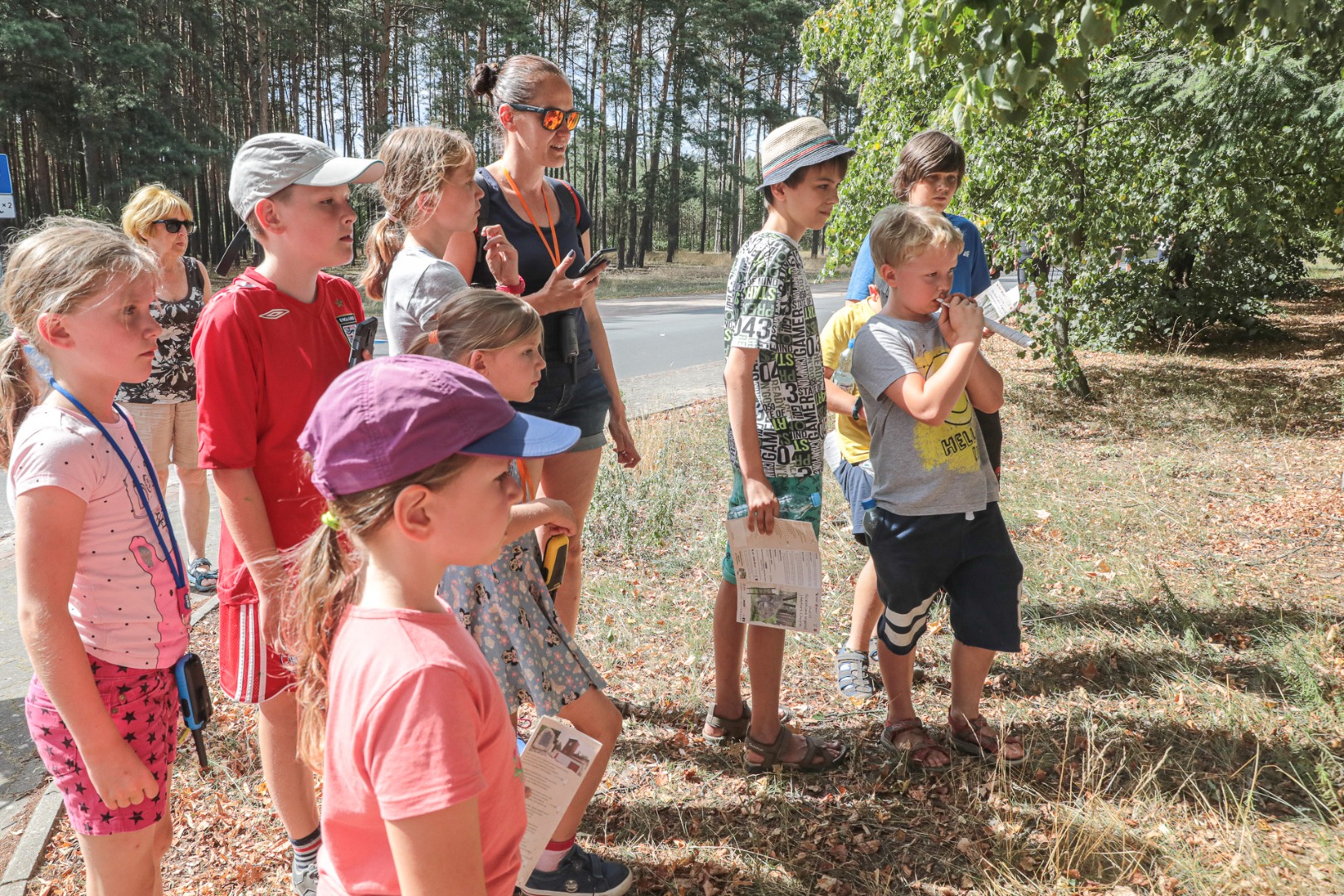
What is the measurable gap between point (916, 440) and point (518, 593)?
143 cm

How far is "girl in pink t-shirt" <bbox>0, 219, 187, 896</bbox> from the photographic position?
1814 mm

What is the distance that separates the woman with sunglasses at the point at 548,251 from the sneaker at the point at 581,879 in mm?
849

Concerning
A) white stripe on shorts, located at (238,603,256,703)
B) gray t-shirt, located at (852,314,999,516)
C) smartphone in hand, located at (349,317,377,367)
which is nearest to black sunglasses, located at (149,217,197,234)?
smartphone in hand, located at (349,317,377,367)

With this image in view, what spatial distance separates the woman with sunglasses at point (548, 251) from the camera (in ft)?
9.54

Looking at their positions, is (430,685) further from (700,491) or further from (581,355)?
(700,491)

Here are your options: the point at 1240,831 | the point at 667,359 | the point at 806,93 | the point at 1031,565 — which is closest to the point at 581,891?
the point at 1240,831

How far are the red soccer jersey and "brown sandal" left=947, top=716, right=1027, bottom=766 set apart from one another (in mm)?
2234

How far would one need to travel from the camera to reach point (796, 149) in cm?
298

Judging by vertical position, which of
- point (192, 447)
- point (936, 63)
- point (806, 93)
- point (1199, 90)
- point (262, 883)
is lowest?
point (262, 883)

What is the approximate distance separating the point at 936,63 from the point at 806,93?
4507 cm

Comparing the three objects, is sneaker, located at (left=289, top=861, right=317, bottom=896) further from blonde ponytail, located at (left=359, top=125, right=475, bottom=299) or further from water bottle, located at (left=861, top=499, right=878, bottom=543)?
water bottle, located at (left=861, top=499, right=878, bottom=543)

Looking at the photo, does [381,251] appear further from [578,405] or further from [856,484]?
[856,484]

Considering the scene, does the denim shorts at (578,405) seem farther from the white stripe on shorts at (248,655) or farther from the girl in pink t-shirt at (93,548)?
the girl in pink t-shirt at (93,548)

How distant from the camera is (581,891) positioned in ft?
8.30
